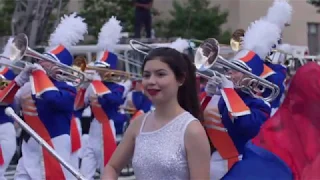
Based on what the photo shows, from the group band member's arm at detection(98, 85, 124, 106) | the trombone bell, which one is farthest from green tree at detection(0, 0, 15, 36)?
the trombone bell

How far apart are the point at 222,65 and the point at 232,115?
1.67ft

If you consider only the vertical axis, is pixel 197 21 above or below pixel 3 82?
below

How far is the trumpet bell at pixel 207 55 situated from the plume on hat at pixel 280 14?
32.9 inches

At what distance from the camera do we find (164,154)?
10.7ft

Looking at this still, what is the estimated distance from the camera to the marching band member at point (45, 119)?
655 centimetres

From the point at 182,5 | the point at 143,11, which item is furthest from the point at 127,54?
the point at 182,5

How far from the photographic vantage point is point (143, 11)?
664 inches

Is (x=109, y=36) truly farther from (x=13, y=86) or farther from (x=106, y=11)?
(x=106, y=11)

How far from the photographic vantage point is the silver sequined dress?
3.25m

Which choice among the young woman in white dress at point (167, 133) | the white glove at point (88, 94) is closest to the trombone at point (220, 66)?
the young woman in white dress at point (167, 133)

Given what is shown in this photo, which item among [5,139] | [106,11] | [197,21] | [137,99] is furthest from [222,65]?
[106,11]

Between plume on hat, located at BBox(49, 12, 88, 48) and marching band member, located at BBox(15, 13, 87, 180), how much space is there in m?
0.34

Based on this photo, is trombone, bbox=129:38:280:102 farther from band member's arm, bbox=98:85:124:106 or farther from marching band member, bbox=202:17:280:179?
band member's arm, bbox=98:85:124:106

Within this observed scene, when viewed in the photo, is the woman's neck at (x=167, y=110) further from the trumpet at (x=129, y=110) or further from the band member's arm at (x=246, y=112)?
the trumpet at (x=129, y=110)
